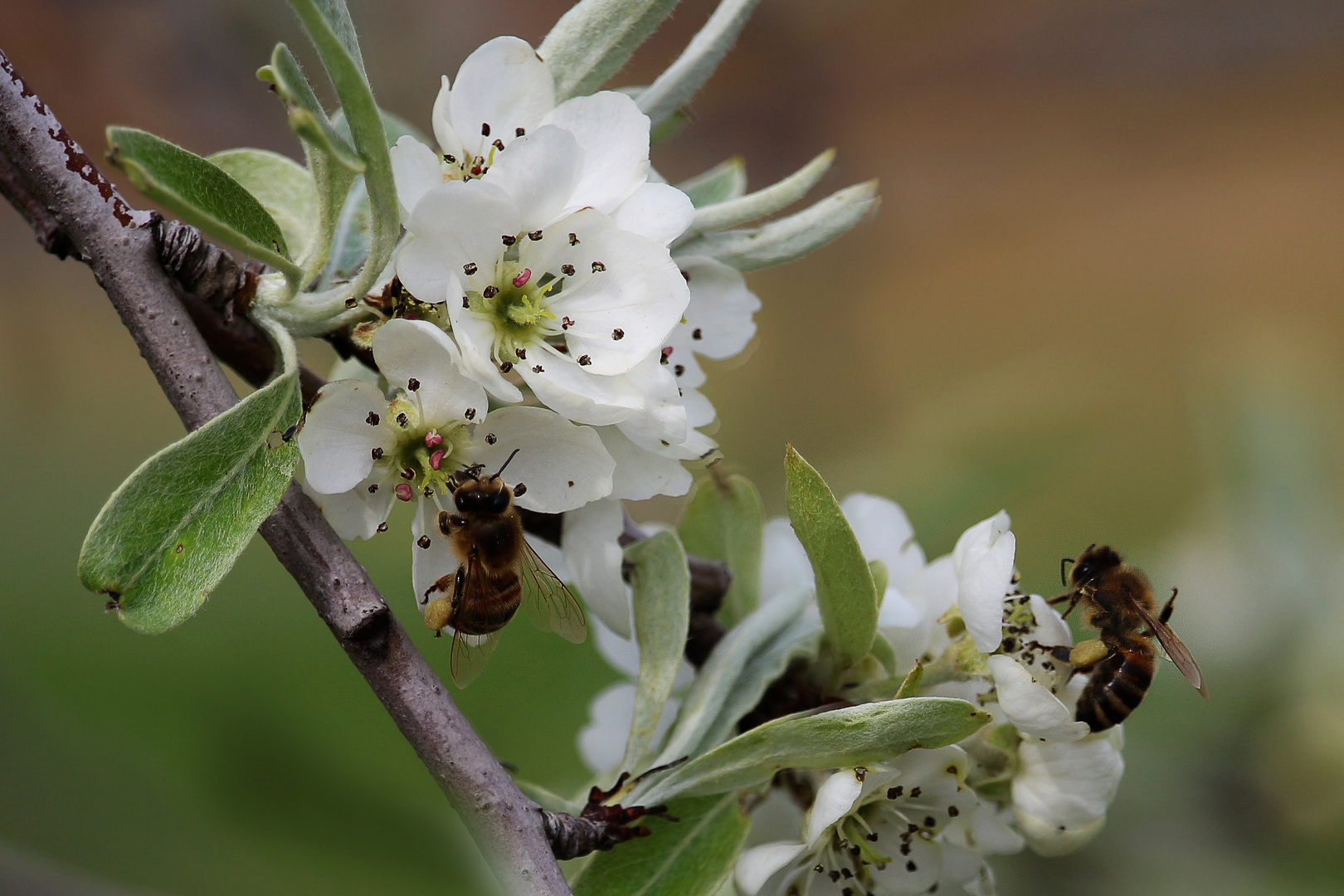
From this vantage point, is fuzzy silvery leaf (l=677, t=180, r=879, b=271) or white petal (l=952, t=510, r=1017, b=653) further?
fuzzy silvery leaf (l=677, t=180, r=879, b=271)

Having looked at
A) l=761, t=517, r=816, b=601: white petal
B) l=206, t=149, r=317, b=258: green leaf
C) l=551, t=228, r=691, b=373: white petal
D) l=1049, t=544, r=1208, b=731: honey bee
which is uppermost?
l=206, t=149, r=317, b=258: green leaf

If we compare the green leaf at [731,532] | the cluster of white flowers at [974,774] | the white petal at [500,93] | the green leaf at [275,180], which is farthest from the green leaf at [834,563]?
the green leaf at [275,180]

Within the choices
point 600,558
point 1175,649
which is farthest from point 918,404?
point 600,558

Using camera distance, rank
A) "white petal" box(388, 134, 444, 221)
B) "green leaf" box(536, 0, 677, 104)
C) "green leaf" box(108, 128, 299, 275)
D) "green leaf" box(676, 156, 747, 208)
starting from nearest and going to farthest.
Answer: "green leaf" box(108, 128, 299, 275) → "white petal" box(388, 134, 444, 221) → "green leaf" box(536, 0, 677, 104) → "green leaf" box(676, 156, 747, 208)

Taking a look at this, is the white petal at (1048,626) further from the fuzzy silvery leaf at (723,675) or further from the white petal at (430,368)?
the white petal at (430,368)

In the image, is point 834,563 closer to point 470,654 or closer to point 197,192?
point 470,654

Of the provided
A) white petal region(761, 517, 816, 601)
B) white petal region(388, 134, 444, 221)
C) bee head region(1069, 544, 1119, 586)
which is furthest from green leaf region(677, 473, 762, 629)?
white petal region(388, 134, 444, 221)

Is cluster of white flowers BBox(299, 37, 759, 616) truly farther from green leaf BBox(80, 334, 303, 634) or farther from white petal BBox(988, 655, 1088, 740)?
white petal BBox(988, 655, 1088, 740)
